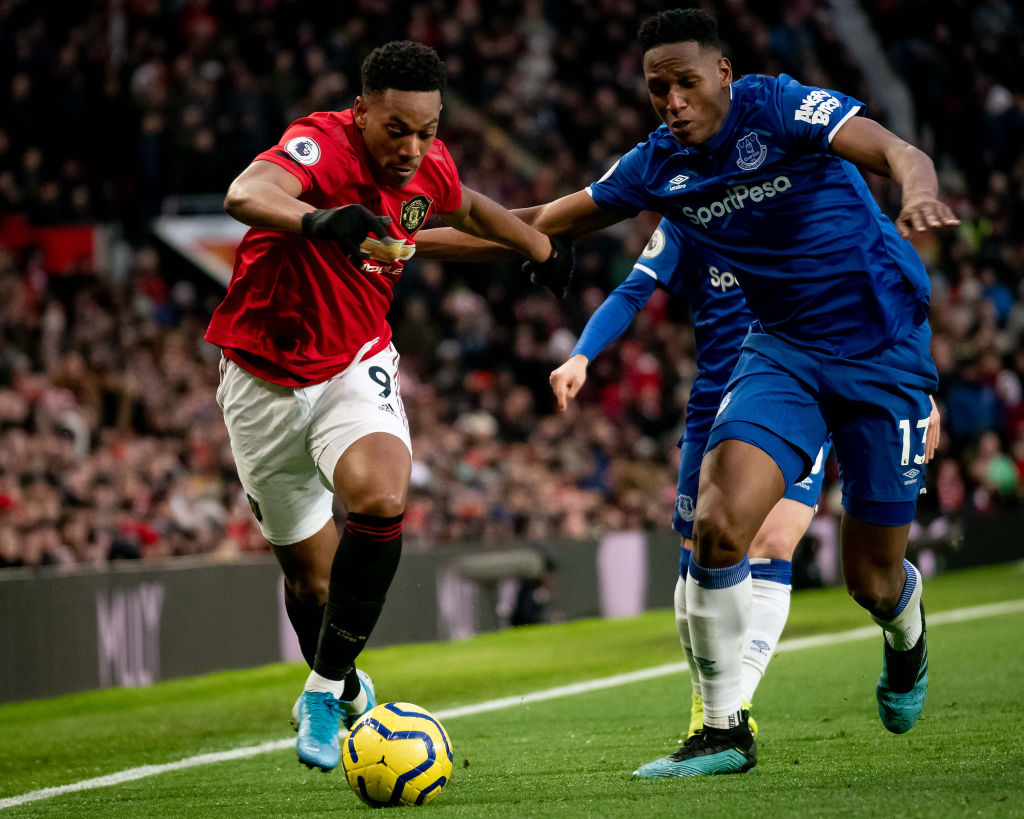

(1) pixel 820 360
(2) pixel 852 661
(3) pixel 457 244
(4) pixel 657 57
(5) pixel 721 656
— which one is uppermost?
(4) pixel 657 57

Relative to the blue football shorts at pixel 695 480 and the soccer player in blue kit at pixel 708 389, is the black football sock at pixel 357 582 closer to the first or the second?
the soccer player in blue kit at pixel 708 389

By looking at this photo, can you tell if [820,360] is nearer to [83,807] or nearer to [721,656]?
[721,656]

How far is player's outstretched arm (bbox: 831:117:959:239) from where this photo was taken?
426 centimetres

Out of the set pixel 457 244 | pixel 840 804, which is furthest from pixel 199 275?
pixel 840 804

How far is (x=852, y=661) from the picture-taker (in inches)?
365

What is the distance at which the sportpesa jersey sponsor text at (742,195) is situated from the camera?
5.06 m

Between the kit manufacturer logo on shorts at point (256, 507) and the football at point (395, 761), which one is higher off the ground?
the kit manufacturer logo on shorts at point (256, 507)

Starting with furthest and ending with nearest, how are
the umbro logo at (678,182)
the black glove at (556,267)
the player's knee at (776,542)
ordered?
the player's knee at (776,542)
the black glove at (556,267)
the umbro logo at (678,182)

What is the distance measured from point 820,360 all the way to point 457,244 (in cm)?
166

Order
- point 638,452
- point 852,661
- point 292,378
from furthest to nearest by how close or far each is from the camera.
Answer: point 638,452
point 852,661
point 292,378

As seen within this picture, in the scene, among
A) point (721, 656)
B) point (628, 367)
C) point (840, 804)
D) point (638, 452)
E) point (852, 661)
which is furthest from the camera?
point (628, 367)

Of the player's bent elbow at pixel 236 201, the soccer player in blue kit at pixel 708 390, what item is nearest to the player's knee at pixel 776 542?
the soccer player in blue kit at pixel 708 390

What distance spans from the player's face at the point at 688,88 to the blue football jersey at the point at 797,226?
0.06 meters

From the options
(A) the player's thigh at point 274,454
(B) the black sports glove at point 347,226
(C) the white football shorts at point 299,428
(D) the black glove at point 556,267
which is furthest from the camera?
(D) the black glove at point 556,267
